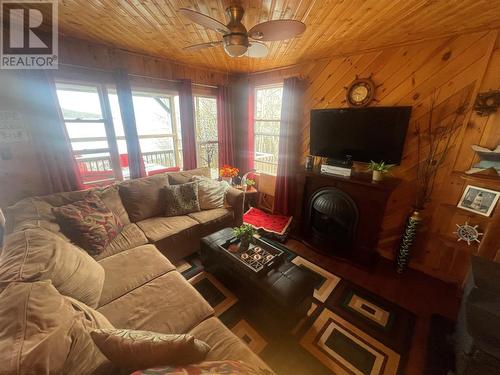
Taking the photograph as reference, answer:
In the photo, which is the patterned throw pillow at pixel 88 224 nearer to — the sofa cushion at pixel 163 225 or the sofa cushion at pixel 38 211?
the sofa cushion at pixel 38 211

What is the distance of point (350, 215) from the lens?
2375 millimetres

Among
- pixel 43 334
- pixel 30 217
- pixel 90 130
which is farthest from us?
pixel 90 130

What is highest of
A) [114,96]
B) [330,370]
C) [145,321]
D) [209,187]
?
[114,96]

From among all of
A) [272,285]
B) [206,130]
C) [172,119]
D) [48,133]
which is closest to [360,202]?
[272,285]

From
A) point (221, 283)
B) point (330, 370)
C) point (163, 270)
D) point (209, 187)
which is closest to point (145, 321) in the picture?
point (163, 270)

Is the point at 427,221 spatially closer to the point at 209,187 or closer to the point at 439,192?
the point at 439,192

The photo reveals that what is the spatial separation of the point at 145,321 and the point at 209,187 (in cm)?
176

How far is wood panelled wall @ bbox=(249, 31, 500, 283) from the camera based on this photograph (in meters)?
1.78

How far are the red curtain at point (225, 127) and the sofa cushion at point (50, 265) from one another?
2.65 metres

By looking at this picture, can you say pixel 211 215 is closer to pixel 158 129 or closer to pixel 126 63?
pixel 158 129

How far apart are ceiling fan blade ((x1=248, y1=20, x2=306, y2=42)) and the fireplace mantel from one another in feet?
5.11

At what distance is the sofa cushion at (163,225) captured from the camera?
7.10ft

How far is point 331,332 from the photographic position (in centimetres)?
163

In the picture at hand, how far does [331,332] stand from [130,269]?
1.68m
